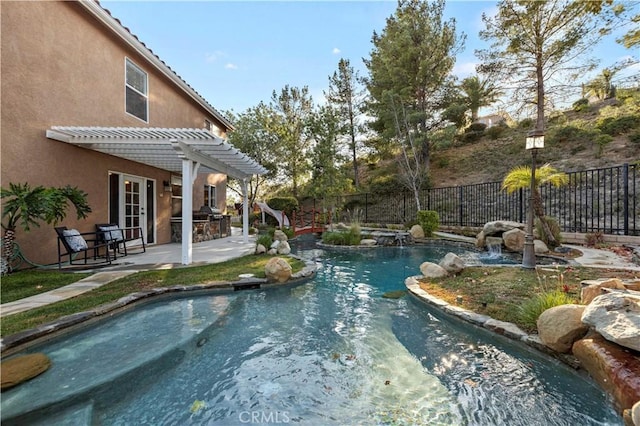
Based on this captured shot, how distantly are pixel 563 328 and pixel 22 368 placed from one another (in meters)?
4.81

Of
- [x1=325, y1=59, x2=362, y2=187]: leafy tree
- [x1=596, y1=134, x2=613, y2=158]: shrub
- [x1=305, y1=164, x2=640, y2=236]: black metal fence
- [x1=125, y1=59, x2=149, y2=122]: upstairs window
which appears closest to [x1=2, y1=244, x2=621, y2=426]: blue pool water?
[x1=125, y1=59, x2=149, y2=122]: upstairs window

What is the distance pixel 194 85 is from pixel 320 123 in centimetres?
747

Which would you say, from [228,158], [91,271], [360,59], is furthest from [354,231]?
[360,59]

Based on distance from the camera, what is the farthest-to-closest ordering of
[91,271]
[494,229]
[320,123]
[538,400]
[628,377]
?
[320,123] → [494,229] → [91,271] → [538,400] → [628,377]

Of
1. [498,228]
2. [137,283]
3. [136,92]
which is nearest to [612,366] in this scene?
[137,283]

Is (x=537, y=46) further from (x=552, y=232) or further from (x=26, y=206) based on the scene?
(x=26, y=206)

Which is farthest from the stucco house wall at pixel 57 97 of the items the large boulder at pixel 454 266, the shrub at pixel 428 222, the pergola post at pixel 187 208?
the shrub at pixel 428 222

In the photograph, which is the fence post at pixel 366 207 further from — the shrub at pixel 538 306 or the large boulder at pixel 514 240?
the shrub at pixel 538 306

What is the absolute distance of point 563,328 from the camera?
2.67m

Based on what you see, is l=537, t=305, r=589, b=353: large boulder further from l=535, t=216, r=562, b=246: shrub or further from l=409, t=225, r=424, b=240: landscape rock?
l=409, t=225, r=424, b=240: landscape rock

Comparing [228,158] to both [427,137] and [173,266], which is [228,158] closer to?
[173,266]

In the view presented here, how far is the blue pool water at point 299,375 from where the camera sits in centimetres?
212

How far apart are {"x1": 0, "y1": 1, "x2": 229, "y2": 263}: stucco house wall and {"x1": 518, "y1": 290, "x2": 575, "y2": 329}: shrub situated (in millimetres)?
7926

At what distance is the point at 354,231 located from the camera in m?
10.6
